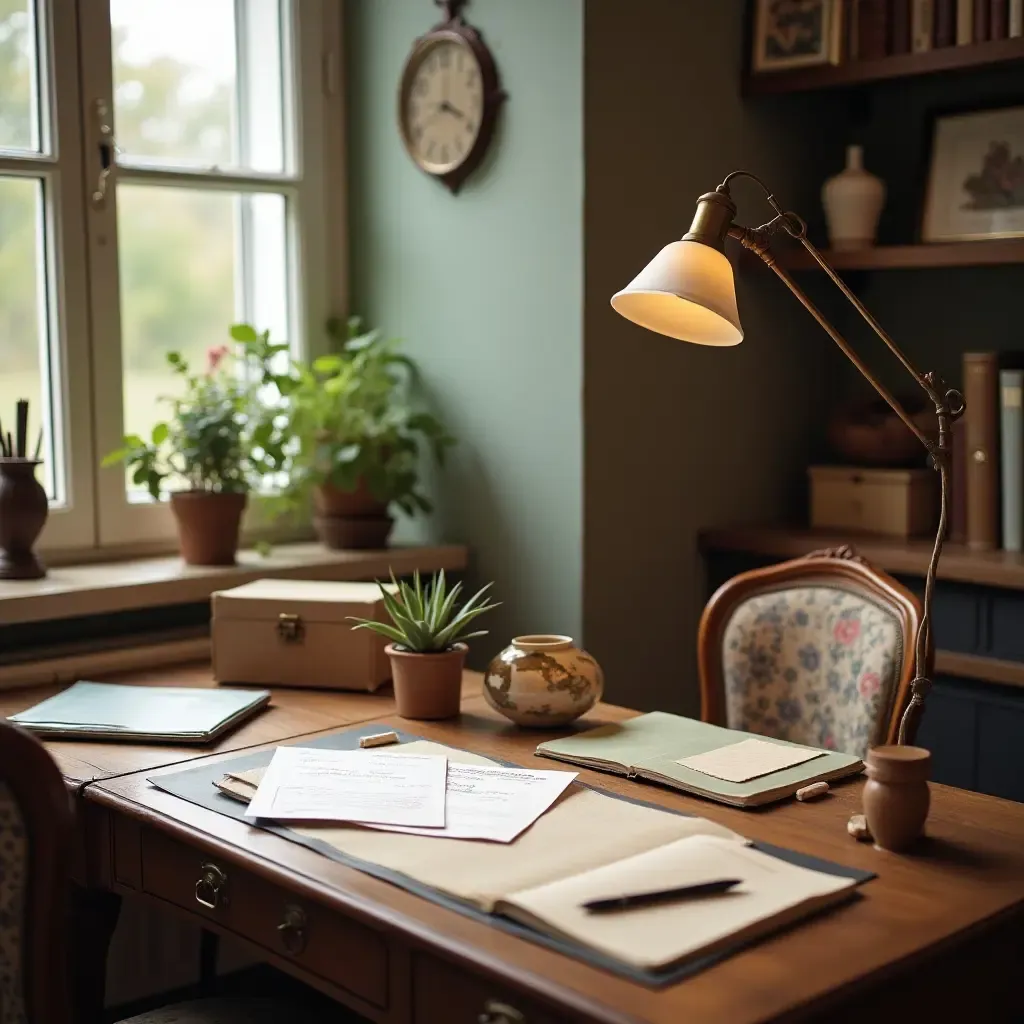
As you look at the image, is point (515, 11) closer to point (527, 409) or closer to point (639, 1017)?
point (527, 409)

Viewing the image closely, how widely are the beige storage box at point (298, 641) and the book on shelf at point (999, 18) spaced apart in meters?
1.58

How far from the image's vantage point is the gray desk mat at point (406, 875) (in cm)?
127

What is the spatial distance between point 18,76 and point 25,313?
457 millimetres

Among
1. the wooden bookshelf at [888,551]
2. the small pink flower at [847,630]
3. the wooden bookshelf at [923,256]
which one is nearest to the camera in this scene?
the small pink flower at [847,630]

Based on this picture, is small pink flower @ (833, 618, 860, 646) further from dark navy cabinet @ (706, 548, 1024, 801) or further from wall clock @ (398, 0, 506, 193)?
wall clock @ (398, 0, 506, 193)

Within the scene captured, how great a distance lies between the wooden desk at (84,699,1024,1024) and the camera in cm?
124

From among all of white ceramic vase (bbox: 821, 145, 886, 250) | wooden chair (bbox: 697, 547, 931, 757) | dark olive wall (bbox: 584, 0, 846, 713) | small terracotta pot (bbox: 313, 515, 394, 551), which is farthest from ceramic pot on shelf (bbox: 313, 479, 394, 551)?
white ceramic vase (bbox: 821, 145, 886, 250)

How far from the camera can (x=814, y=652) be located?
7.51 ft

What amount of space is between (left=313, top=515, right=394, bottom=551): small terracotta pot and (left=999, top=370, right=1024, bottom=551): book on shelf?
4.15 ft

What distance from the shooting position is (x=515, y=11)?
2809 millimetres

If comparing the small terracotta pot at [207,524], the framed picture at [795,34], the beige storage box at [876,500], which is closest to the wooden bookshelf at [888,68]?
the framed picture at [795,34]

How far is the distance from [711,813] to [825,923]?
0.34 meters

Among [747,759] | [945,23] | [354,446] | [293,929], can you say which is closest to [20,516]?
[354,446]

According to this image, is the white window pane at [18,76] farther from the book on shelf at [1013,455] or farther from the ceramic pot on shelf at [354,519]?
the book on shelf at [1013,455]
